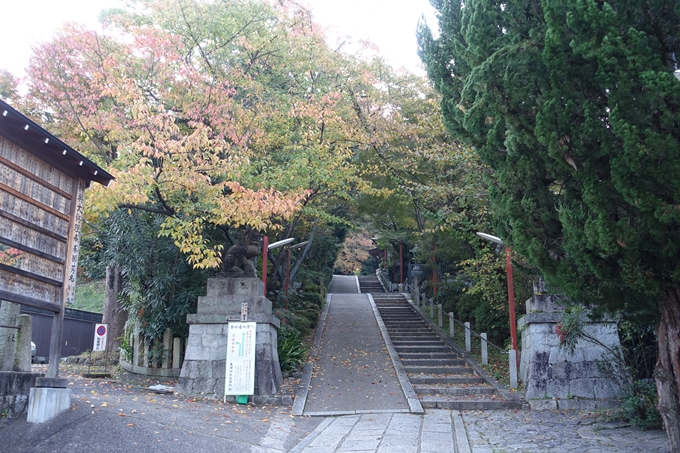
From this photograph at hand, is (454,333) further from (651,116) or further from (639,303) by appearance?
(651,116)

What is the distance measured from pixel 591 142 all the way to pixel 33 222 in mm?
6281

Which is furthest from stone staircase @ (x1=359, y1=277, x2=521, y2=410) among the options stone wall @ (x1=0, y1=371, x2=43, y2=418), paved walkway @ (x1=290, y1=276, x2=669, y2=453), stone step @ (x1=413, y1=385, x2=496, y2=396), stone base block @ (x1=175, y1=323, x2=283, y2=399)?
stone wall @ (x1=0, y1=371, x2=43, y2=418)

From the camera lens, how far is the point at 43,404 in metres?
6.17

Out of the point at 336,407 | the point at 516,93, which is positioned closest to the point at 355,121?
the point at 336,407

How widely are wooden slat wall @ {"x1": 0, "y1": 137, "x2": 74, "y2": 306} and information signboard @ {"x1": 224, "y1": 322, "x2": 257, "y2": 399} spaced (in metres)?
3.65

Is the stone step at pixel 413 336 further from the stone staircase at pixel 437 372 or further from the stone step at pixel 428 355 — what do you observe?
the stone step at pixel 428 355

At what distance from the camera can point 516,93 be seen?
221 inches

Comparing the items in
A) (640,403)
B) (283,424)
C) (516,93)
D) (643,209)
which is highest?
(516,93)

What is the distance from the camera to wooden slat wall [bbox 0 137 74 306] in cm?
599

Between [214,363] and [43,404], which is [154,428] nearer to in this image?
[43,404]

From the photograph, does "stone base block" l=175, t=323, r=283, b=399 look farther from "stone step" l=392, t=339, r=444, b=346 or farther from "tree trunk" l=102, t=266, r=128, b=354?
"tree trunk" l=102, t=266, r=128, b=354

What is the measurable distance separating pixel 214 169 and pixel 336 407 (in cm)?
479

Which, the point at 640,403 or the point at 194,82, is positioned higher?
the point at 194,82

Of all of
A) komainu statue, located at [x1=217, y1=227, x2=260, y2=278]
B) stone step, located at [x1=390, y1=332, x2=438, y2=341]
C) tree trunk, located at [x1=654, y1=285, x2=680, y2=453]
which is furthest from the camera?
stone step, located at [x1=390, y1=332, x2=438, y2=341]
